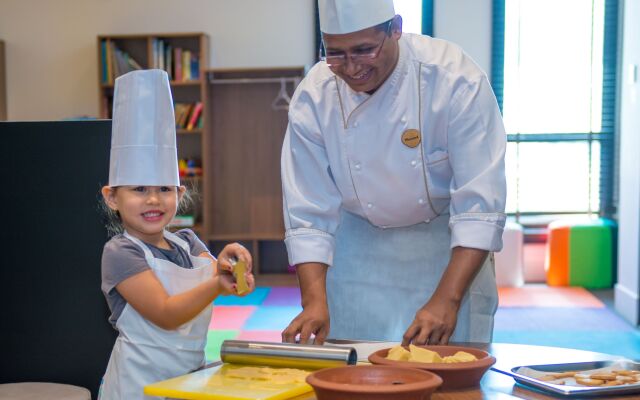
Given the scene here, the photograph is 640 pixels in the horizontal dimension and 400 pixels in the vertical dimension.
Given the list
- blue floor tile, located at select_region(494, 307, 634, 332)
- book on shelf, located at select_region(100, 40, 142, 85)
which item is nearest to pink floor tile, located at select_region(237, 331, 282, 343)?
blue floor tile, located at select_region(494, 307, 634, 332)

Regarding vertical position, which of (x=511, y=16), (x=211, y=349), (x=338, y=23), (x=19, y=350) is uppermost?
(x=511, y=16)

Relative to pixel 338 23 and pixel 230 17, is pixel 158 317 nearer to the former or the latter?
pixel 338 23

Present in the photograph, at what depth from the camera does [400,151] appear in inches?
72.1

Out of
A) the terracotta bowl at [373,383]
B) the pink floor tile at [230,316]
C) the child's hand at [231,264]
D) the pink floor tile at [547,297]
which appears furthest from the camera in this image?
the pink floor tile at [547,297]

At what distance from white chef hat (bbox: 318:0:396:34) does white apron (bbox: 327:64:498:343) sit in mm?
443

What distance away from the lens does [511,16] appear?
6.74 m

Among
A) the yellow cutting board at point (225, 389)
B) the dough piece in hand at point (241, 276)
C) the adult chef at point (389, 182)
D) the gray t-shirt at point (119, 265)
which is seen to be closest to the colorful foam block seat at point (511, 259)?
the adult chef at point (389, 182)

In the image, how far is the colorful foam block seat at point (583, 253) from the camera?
6352 millimetres

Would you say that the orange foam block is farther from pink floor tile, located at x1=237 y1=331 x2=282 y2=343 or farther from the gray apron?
the gray apron

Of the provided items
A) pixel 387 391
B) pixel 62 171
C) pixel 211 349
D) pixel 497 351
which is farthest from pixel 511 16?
pixel 387 391

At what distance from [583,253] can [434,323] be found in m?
5.14

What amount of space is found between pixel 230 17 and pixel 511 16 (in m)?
2.24

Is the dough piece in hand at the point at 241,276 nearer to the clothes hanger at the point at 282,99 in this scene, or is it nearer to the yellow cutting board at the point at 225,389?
the yellow cutting board at the point at 225,389

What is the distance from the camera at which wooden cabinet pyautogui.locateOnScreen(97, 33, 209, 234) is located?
21.8 ft
